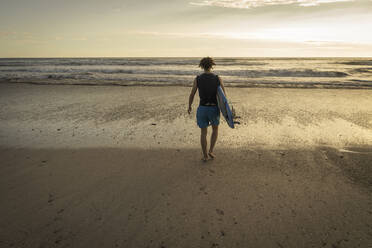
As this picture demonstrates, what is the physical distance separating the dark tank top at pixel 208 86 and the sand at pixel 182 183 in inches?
46.7

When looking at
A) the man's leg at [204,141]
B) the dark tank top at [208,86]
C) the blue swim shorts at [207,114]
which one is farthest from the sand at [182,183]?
the dark tank top at [208,86]

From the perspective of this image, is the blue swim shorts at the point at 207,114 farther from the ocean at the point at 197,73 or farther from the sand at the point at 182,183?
the ocean at the point at 197,73

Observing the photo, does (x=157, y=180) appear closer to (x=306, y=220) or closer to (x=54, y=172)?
(x=54, y=172)

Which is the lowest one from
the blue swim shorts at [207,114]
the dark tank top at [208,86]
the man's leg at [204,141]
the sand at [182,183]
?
the sand at [182,183]

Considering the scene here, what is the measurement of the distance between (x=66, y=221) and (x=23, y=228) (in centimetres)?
46

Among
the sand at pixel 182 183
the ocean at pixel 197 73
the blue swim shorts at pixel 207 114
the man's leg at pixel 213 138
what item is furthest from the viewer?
the ocean at pixel 197 73

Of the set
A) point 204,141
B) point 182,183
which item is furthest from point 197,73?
point 182,183

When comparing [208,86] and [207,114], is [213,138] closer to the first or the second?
[207,114]

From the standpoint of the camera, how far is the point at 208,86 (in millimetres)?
3750

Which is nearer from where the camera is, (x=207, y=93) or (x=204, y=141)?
(x=207, y=93)

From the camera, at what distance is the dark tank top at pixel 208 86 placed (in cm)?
374

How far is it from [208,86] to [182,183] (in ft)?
5.78

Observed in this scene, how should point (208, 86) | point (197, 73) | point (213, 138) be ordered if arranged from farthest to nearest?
point (197, 73), point (213, 138), point (208, 86)

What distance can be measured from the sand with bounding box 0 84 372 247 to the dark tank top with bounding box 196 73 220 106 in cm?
119
